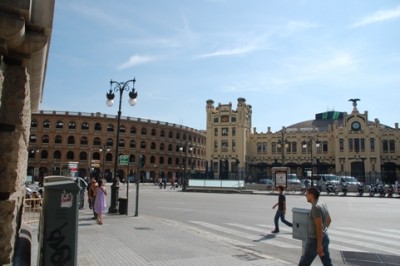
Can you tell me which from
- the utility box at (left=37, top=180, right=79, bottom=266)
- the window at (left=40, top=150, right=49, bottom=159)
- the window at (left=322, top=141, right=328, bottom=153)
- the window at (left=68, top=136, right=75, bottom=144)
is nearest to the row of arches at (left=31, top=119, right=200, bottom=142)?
Result: the window at (left=68, top=136, right=75, bottom=144)

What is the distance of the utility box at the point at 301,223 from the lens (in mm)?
6445

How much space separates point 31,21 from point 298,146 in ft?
231

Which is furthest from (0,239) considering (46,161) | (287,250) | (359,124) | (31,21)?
(46,161)

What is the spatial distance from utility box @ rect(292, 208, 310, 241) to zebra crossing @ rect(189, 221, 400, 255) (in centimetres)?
362

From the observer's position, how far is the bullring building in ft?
211

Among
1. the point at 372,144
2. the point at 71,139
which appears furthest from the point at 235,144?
the point at 71,139

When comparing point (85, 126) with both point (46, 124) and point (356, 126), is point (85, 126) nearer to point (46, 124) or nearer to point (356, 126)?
point (46, 124)

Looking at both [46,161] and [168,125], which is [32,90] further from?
[168,125]

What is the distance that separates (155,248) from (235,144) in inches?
2505

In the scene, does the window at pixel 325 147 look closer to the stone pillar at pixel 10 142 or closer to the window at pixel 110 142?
the window at pixel 110 142

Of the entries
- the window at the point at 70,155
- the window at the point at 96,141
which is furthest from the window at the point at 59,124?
the window at the point at 96,141

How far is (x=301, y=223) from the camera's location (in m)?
6.61

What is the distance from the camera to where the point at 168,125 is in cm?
8844

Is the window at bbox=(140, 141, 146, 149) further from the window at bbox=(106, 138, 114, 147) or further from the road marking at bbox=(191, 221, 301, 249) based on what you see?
the road marking at bbox=(191, 221, 301, 249)
